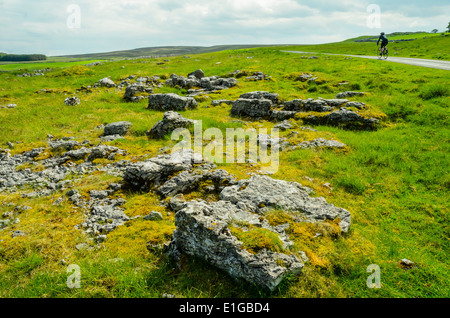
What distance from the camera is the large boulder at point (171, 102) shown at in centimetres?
2303

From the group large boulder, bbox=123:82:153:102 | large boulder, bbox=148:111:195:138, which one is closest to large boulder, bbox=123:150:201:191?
A: large boulder, bbox=148:111:195:138

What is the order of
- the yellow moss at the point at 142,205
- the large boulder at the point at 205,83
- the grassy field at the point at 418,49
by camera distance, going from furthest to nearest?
the grassy field at the point at 418,49 < the large boulder at the point at 205,83 < the yellow moss at the point at 142,205

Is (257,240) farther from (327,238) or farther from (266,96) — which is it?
(266,96)

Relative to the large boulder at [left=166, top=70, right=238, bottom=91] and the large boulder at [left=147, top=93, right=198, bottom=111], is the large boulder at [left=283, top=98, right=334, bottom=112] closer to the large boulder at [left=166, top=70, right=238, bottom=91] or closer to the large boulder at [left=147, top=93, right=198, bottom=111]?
the large boulder at [left=147, top=93, right=198, bottom=111]

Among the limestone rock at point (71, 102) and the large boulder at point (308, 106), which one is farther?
the limestone rock at point (71, 102)

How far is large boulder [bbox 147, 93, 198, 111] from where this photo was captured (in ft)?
75.6

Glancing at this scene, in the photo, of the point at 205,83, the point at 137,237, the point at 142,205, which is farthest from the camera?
the point at 205,83

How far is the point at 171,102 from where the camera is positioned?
23172mm

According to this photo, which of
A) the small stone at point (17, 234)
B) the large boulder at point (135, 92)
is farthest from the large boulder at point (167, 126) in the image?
Result: the large boulder at point (135, 92)

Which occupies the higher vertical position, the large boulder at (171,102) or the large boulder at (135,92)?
the large boulder at (135,92)

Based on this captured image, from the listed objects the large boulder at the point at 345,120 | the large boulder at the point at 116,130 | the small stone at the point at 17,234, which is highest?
the large boulder at the point at 345,120

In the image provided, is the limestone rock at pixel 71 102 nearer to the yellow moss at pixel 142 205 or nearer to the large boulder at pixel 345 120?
the yellow moss at pixel 142 205

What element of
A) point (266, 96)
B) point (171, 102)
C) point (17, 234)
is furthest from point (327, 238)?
point (171, 102)
